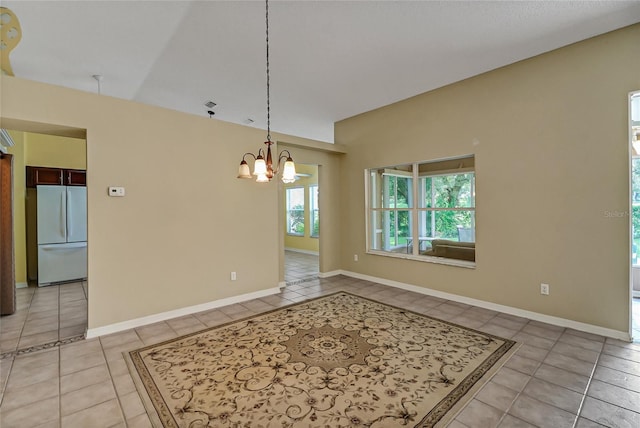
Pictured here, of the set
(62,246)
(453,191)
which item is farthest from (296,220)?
(453,191)

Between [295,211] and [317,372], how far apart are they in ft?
24.6

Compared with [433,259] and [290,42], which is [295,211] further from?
[290,42]

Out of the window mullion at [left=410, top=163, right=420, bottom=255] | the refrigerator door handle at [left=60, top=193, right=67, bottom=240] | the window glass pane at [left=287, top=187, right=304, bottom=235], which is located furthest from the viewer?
the window glass pane at [left=287, top=187, right=304, bottom=235]

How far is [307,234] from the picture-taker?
9.15m

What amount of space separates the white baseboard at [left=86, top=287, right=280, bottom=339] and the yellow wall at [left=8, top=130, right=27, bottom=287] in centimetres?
349

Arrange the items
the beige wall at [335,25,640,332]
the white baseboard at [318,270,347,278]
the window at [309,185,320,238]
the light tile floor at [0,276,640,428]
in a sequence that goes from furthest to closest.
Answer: the window at [309,185,320,238]
the white baseboard at [318,270,347,278]
the beige wall at [335,25,640,332]
the light tile floor at [0,276,640,428]

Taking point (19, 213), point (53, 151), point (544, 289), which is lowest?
point (544, 289)

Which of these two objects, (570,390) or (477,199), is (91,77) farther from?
(570,390)

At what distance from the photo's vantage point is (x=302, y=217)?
946cm

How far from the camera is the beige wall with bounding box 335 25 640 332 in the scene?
299 centimetres

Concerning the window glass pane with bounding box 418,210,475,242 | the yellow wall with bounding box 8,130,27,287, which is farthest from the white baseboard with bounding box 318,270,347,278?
the yellow wall with bounding box 8,130,27,287

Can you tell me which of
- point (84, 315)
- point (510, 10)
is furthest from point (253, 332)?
point (510, 10)

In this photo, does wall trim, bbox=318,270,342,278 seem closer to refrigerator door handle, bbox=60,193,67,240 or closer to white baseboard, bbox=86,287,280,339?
white baseboard, bbox=86,287,280,339

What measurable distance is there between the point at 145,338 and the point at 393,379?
2.57 meters
